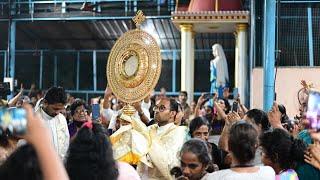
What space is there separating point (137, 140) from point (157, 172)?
26 cm

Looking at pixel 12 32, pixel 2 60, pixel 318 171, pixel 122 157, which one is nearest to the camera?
pixel 318 171

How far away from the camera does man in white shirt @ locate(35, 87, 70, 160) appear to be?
12.6 ft

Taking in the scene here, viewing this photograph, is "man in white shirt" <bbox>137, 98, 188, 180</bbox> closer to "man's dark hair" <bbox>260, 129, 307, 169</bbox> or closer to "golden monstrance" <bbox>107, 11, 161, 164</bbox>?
"golden monstrance" <bbox>107, 11, 161, 164</bbox>

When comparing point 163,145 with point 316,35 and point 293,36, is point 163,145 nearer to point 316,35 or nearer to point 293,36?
point 293,36

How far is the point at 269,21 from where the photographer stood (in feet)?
23.8

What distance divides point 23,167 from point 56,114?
2435 millimetres

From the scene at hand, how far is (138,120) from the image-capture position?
145 inches

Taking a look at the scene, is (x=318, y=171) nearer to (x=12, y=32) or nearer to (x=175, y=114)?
(x=175, y=114)

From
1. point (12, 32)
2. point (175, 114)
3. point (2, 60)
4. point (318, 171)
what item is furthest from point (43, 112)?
point (2, 60)

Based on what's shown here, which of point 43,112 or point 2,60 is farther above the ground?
point 2,60

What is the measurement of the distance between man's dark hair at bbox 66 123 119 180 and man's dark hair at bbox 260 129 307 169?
3.44 feet

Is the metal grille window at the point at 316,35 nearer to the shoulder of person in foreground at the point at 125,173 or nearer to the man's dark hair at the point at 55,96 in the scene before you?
the man's dark hair at the point at 55,96

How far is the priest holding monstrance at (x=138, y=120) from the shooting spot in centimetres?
344

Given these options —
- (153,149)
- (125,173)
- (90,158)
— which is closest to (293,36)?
(153,149)
